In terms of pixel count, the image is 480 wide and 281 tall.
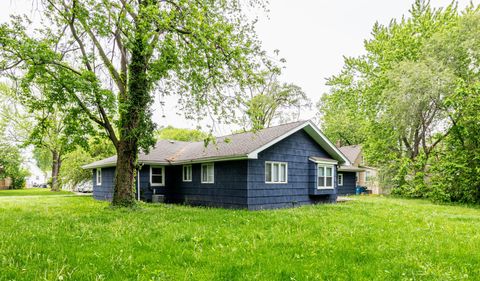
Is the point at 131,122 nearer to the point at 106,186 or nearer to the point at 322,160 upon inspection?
the point at 106,186

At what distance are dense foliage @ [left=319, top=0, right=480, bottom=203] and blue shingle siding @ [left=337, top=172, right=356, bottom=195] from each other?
8.24 feet

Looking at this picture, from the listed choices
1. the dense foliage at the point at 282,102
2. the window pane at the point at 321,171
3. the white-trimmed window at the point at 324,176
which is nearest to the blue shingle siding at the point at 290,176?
the white-trimmed window at the point at 324,176

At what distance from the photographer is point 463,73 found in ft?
68.2

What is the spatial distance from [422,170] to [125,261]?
2380 centimetres

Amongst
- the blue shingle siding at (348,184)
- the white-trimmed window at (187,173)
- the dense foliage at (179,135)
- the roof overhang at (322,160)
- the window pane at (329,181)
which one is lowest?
the blue shingle siding at (348,184)

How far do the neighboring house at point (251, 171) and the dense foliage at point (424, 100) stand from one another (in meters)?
7.85

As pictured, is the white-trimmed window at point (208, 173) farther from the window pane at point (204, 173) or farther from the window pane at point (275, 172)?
the window pane at point (275, 172)

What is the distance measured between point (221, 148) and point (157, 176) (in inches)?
188

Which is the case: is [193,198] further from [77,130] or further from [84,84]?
[84,84]

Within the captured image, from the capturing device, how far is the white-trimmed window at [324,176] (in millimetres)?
16516

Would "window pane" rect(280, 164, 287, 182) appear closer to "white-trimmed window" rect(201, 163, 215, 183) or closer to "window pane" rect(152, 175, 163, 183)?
"white-trimmed window" rect(201, 163, 215, 183)

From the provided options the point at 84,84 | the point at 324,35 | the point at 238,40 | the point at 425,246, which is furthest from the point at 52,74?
the point at 324,35

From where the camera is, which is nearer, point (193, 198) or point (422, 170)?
point (193, 198)

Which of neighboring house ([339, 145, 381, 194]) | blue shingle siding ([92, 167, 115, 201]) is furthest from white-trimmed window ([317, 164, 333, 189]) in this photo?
neighboring house ([339, 145, 381, 194])
